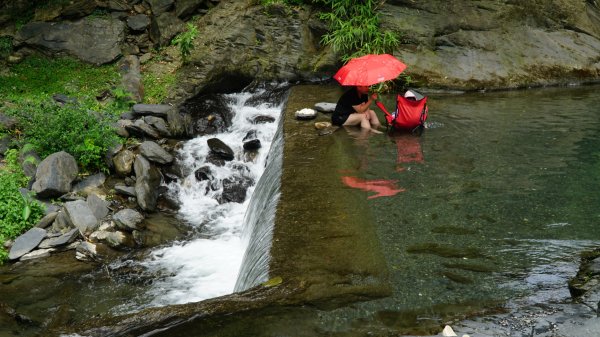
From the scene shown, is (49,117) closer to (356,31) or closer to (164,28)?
(164,28)

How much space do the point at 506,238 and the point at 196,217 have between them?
5322 mm

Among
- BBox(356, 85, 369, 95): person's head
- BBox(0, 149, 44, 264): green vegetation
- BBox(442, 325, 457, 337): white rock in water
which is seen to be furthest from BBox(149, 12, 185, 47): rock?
BBox(442, 325, 457, 337): white rock in water

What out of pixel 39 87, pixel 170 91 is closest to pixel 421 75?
pixel 170 91

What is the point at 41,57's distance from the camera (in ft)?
42.8

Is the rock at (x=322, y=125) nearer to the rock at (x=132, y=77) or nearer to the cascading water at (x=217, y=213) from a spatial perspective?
the cascading water at (x=217, y=213)

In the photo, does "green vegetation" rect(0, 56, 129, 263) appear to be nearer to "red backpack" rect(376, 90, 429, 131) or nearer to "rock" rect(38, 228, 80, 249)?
"rock" rect(38, 228, 80, 249)

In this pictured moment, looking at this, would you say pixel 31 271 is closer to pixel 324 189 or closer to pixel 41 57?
pixel 324 189

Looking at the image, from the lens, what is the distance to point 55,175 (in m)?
8.61

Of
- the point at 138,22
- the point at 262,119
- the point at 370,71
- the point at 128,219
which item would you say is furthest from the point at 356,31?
the point at 128,219

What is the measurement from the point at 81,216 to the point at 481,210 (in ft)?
19.0

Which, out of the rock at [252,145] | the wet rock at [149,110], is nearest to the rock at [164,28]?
the wet rock at [149,110]

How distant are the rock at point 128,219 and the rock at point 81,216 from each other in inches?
13.1

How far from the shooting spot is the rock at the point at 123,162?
30.9ft

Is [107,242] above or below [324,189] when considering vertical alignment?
below
